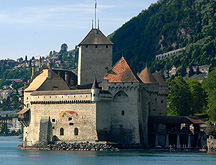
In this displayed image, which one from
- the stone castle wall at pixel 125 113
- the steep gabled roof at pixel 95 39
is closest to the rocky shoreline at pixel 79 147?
the stone castle wall at pixel 125 113

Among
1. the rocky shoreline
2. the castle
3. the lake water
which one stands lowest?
the lake water

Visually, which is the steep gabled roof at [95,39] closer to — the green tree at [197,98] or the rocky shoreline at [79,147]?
the rocky shoreline at [79,147]

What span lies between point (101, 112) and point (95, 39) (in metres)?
A: 15.6

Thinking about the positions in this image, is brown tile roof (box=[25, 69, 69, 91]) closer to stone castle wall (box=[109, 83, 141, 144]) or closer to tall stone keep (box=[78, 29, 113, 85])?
tall stone keep (box=[78, 29, 113, 85])

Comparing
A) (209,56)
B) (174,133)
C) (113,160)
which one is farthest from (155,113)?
(209,56)

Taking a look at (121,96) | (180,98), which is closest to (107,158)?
(121,96)

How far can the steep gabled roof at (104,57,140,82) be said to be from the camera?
91.0 m

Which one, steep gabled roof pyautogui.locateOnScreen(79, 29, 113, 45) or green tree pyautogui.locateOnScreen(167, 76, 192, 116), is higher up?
steep gabled roof pyautogui.locateOnScreen(79, 29, 113, 45)

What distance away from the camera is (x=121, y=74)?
9150 centimetres

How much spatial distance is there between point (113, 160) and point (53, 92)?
749 inches

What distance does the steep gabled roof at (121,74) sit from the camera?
91.0 m

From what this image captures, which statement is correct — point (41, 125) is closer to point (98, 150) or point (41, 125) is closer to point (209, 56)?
point (98, 150)

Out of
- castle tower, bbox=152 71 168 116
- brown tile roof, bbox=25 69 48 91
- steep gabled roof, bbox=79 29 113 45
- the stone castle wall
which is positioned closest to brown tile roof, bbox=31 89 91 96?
the stone castle wall

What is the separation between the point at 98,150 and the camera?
88.5 meters
